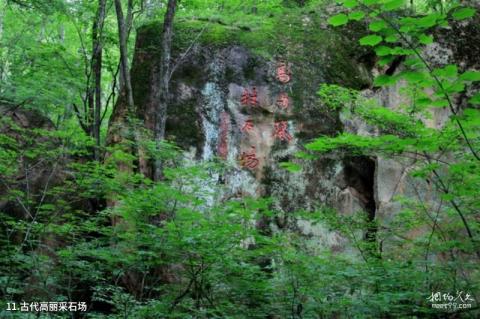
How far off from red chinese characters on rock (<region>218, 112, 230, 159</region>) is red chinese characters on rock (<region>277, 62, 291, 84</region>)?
1284 mm

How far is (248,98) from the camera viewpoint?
7.96 metres

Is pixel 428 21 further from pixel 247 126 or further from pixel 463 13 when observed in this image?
pixel 247 126

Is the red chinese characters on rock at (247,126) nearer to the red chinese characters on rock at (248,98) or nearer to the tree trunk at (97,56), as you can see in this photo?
the red chinese characters on rock at (248,98)

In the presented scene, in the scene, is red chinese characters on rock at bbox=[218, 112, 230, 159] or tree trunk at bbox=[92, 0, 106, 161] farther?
tree trunk at bbox=[92, 0, 106, 161]

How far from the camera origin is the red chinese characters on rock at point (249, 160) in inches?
302

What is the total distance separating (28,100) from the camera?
6953mm

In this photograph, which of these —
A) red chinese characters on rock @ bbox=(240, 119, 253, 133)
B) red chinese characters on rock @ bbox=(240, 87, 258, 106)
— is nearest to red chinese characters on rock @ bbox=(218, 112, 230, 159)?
red chinese characters on rock @ bbox=(240, 119, 253, 133)

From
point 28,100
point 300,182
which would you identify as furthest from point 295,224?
point 28,100

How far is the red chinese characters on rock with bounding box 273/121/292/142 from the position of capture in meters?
7.86

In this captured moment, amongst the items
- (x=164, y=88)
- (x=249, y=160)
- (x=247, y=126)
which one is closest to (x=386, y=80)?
(x=164, y=88)

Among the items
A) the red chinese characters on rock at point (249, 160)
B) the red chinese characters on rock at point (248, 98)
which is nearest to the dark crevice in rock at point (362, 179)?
the red chinese characters on rock at point (249, 160)

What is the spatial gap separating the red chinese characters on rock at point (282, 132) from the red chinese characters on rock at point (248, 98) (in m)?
0.57

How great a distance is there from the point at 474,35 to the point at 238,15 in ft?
16.3

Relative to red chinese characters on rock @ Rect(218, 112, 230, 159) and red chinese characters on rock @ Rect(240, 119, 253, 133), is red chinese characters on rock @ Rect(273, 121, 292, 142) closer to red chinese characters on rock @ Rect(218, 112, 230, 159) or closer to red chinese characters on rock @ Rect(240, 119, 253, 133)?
red chinese characters on rock @ Rect(240, 119, 253, 133)
